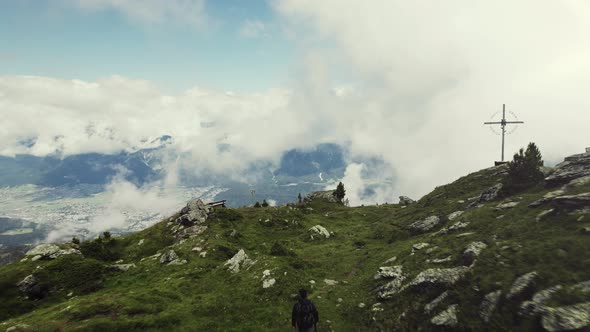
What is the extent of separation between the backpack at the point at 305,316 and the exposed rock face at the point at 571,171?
3915 centimetres

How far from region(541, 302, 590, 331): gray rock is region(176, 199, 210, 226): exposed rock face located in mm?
60982

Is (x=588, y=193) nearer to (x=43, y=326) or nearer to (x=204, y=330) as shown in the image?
(x=204, y=330)

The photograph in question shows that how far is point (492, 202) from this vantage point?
147 feet

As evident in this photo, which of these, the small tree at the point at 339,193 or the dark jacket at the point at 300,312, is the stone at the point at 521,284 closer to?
the dark jacket at the point at 300,312

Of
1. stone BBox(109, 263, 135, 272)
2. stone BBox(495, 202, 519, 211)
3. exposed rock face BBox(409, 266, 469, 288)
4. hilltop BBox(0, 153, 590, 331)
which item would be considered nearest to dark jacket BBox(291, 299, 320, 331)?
hilltop BBox(0, 153, 590, 331)

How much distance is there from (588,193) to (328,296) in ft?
91.9

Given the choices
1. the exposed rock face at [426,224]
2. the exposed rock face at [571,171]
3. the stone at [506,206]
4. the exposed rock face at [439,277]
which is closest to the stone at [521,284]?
the exposed rock face at [439,277]

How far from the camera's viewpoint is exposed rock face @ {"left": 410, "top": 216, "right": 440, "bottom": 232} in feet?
156

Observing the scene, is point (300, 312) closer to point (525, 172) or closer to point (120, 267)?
point (120, 267)

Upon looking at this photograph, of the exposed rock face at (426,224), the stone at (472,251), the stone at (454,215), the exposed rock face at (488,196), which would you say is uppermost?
the exposed rock face at (488,196)

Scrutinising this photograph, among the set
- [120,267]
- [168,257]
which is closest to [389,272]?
[168,257]

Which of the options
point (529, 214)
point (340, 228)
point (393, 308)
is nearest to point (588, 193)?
point (529, 214)

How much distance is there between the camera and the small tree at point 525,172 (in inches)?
1822

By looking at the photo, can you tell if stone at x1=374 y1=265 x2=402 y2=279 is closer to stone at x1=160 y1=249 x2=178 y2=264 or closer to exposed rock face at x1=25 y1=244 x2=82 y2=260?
stone at x1=160 y1=249 x2=178 y2=264
